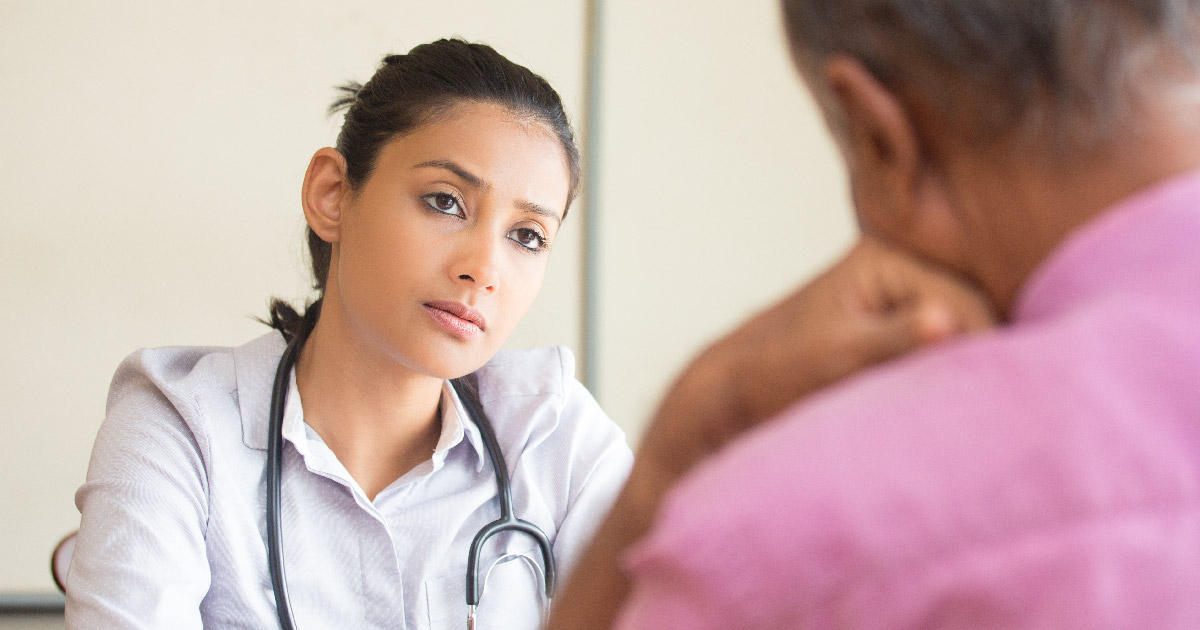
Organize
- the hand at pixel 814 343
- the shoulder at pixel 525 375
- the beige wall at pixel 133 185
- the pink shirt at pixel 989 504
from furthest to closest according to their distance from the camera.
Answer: the beige wall at pixel 133 185 → the shoulder at pixel 525 375 → the hand at pixel 814 343 → the pink shirt at pixel 989 504

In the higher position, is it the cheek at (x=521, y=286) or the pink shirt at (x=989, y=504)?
the pink shirt at (x=989, y=504)

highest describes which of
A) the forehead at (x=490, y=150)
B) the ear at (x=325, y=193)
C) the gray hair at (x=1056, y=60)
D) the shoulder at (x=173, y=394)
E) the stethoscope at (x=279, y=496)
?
the gray hair at (x=1056, y=60)

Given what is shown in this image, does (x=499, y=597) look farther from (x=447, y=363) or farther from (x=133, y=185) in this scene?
(x=133, y=185)

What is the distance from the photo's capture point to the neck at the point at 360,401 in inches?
45.2

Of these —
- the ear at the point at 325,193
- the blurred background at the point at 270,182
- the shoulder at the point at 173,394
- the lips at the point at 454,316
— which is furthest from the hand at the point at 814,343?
the blurred background at the point at 270,182

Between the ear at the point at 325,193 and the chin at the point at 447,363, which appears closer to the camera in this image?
the chin at the point at 447,363

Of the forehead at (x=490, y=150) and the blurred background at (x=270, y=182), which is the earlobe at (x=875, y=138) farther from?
the blurred background at (x=270, y=182)

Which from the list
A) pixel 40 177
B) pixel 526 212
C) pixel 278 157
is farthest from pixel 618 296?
pixel 40 177

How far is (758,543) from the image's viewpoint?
0.30 metres

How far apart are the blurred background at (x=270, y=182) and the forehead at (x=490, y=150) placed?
0.54 m

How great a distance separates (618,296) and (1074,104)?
178 cm

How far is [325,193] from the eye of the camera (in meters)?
1.24

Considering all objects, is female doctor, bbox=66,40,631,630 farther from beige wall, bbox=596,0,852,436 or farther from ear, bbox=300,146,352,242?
beige wall, bbox=596,0,852,436

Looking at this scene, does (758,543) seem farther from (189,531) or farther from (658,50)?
(658,50)
